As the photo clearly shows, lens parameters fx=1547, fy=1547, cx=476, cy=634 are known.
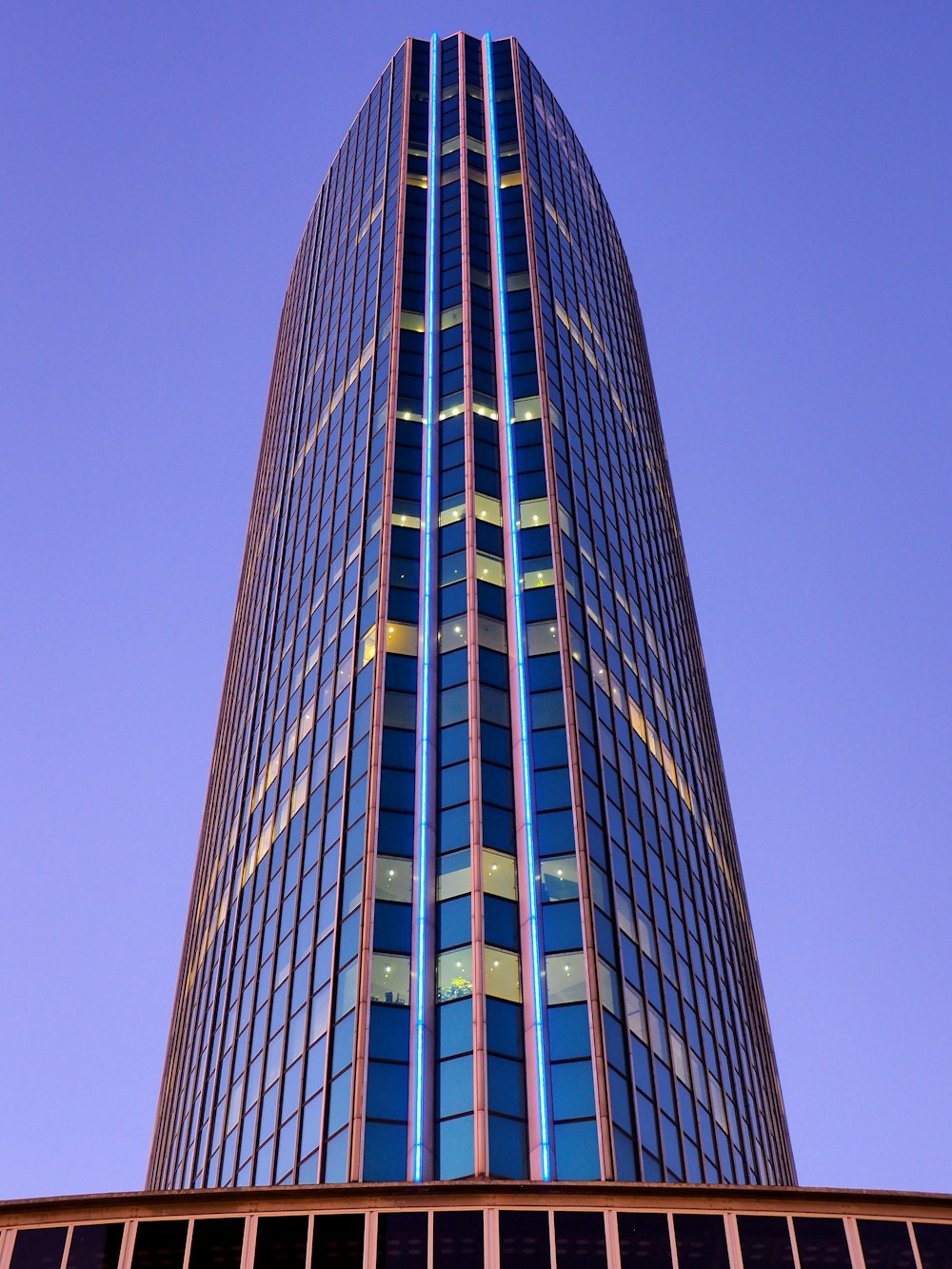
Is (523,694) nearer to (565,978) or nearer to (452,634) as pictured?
(452,634)

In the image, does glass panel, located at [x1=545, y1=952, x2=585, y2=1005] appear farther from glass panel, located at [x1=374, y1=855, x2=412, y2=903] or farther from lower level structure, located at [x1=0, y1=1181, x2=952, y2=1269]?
lower level structure, located at [x1=0, y1=1181, x2=952, y2=1269]

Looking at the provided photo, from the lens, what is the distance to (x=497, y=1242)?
36.8 m

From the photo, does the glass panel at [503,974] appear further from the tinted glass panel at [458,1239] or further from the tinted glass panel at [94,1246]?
the tinted glass panel at [94,1246]

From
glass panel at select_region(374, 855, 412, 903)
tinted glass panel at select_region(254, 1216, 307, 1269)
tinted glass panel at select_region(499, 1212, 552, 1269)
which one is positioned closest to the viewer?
tinted glass panel at select_region(499, 1212, 552, 1269)

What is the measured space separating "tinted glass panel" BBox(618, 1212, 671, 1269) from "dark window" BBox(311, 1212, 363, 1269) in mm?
6265

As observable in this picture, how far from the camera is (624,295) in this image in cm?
11394

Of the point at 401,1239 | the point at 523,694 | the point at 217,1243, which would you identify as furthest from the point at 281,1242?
the point at 523,694

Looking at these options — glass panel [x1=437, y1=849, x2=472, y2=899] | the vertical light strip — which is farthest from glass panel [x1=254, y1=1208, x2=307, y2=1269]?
glass panel [x1=437, y1=849, x2=472, y2=899]

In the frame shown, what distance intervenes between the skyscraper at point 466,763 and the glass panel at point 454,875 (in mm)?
91

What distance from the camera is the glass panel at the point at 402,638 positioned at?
63.8m

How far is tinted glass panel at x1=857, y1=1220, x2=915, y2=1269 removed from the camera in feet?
121

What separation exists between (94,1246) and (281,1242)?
4.60 metres

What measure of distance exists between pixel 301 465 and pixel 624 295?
113 feet

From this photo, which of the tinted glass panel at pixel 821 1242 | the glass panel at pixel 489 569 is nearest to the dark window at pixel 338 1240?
the tinted glass panel at pixel 821 1242
